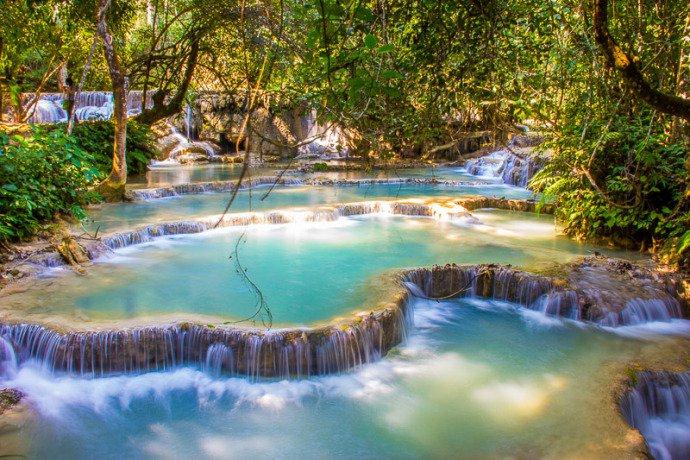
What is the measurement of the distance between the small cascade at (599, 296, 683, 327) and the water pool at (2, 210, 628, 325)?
142 centimetres

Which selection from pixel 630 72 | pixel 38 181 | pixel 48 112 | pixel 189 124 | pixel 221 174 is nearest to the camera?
pixel 630 72

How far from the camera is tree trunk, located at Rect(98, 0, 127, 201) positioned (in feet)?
32.1

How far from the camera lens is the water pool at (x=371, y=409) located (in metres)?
4.32

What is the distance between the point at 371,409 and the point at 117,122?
8.17 m

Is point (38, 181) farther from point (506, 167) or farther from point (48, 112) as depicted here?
point (506, 167)

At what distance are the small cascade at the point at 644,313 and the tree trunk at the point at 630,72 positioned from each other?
4593 millimetres

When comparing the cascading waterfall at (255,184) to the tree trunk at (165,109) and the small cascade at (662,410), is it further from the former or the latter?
the small cascade at (662,410)

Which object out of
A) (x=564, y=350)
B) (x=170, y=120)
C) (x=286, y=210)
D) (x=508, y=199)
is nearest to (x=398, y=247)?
(x=286, y=210)

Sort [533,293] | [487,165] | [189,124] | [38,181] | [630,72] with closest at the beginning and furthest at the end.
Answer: [630,72] → [533,293] → [38,181] → [487,165] → [189,124]

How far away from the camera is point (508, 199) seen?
12547 millimetres

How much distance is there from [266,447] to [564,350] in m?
3.28

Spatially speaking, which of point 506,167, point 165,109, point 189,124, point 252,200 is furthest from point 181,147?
point 506,167

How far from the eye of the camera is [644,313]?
20.7ft

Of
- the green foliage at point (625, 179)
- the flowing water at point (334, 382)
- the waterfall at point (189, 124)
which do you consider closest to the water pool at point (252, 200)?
the flowing water at point (334, 382)
